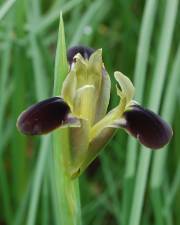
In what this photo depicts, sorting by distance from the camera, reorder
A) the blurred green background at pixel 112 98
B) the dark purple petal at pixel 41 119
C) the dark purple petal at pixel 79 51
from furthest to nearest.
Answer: the blurred green background at pixel 112 98, the dark purple petal at pixel 79 51, the dark purple petal at pixel 41 119

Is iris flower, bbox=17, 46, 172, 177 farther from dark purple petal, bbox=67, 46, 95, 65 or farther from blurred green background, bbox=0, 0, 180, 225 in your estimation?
blurred green background, bbox=0, 0, 180, 225

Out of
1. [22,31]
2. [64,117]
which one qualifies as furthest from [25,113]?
[22,31]

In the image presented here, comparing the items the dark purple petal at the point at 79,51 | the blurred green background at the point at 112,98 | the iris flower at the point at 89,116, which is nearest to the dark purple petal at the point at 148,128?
the iris flower at the point at 89,116

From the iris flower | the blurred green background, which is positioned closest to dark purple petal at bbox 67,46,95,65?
the iris flower

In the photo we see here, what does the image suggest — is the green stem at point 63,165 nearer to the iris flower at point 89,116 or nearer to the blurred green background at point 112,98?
the iris flower at point 89,116

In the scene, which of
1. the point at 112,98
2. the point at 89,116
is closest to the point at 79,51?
the point at 89,116

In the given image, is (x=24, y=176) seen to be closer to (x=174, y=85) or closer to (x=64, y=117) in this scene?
(x=174, y=85)
